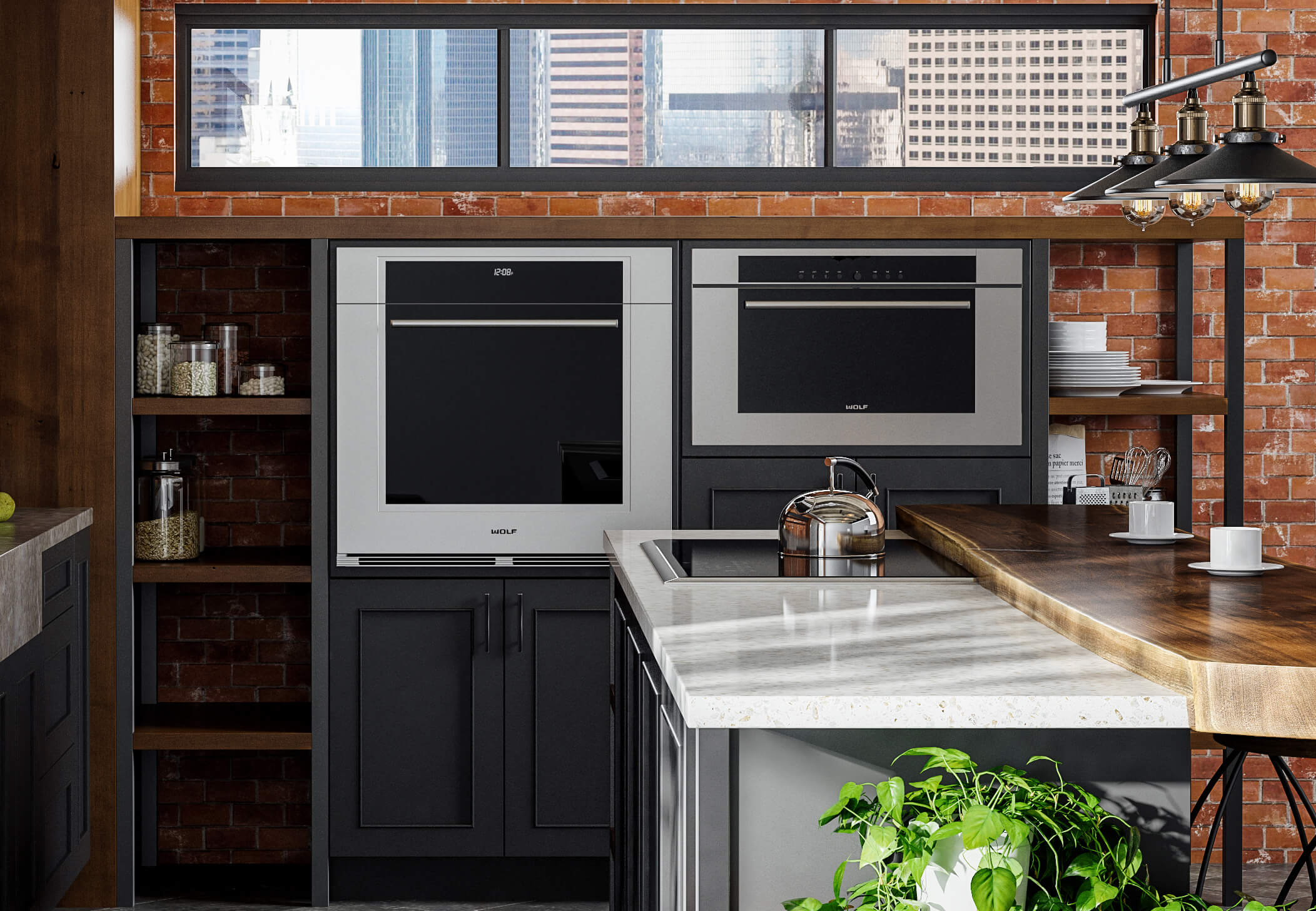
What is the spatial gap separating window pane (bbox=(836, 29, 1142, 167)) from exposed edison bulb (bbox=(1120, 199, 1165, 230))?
5.10 feet

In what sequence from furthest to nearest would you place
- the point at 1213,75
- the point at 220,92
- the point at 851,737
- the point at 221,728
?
the point at 220,92 < the point at 221,728 < the point at 1213,75 < the point at 851,737

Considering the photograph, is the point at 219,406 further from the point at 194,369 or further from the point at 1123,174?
the point at 1123,174

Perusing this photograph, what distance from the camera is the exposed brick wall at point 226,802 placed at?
13.0ft

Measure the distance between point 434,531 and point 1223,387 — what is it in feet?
8.05

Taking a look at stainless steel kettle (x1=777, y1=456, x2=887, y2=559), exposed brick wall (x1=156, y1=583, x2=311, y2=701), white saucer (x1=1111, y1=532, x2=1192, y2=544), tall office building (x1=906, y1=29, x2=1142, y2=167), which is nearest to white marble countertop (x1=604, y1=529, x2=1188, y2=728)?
stainless steel kettle (x1=777, y1=456, x2=887, y2=559)

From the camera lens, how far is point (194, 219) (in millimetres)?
3422

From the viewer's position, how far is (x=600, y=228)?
344 cm

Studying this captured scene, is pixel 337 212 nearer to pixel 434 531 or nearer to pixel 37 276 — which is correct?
pixel 37 276

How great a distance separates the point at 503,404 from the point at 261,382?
702mm

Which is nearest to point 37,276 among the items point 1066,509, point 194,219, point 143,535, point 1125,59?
point 194,219

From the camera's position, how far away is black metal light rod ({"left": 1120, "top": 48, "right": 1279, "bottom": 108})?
1.92 meters

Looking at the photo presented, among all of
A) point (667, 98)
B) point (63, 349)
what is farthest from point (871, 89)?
point (63, 349)

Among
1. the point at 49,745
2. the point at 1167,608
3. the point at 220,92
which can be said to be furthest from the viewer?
the point at 220,92

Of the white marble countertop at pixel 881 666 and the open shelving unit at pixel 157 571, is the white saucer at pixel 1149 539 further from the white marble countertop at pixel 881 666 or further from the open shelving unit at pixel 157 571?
the open shelving unit at pixel 157 571
